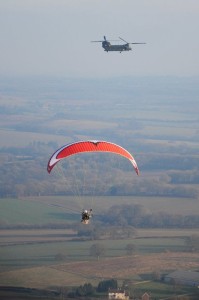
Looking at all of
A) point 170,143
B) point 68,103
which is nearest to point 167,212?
point 170,143

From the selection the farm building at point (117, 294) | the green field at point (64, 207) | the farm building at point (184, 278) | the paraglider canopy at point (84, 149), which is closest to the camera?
the paraglider canopy at point (84, 149)

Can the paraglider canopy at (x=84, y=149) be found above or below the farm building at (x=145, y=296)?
above

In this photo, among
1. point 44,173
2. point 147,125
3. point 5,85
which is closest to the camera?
point 44,173

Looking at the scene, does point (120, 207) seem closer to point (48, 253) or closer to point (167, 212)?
point (167, 212)

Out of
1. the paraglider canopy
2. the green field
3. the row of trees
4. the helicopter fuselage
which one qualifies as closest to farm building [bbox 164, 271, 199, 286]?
the row of trees

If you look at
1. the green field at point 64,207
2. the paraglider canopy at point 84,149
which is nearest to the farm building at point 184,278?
the paraglider canopy at point 84,149

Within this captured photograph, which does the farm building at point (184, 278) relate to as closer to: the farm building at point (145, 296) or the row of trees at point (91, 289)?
the row of trees at point (91, 289)

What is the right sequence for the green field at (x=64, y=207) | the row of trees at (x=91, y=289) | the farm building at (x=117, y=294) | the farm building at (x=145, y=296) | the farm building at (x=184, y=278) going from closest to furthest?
the farm building at (x=145, y=296) → the farm building at (x=117, y=294) → the row of trees at (x=91, y=289) → the farm building at (x=184, y=278) → the green field at (x=64, y=207)
